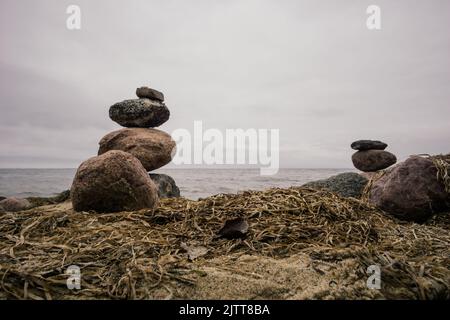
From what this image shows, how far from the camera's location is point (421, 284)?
1722 mm

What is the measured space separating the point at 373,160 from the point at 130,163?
17.5 meters

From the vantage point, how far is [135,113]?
33.4 feet

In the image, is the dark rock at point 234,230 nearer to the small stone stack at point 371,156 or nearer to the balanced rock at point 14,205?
the balanced rock at point 14,205

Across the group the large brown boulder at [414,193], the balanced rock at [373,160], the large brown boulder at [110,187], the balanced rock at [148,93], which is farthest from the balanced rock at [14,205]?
the balanced rock at [373,160]

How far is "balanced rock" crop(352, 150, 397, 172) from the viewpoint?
696 inches

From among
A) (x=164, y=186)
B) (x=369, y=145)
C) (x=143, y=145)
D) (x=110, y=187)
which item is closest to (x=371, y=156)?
(x=369, y=145)

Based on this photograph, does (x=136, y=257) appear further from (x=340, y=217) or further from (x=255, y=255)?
(x=340, y=217)

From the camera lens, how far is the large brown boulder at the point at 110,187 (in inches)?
167

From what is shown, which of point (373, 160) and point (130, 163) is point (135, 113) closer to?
point (130, 163)

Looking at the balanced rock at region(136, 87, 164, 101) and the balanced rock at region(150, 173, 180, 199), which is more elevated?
the balanced rock at region(136, 87, 164, 101)

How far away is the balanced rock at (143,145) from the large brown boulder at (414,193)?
7.00 m

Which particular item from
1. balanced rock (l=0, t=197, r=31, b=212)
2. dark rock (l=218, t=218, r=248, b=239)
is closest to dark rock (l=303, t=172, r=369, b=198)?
dark rock (l=218, t=218, r=248, b=239)

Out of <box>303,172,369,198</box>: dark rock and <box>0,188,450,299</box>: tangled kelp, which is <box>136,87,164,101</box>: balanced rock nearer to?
<box>303,172,369,198</box>: dark rock

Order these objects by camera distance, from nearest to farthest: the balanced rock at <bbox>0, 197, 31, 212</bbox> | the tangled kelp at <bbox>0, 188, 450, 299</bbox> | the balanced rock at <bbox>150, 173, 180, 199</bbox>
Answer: the tangled kelp at <bbox>0, 188, 450, 299</bbox>
the balanced rock at <bbox>0, 197, 31, 212</bbox>
the balanced rock at <bbox>150, 173, 180, 199</bbox>
